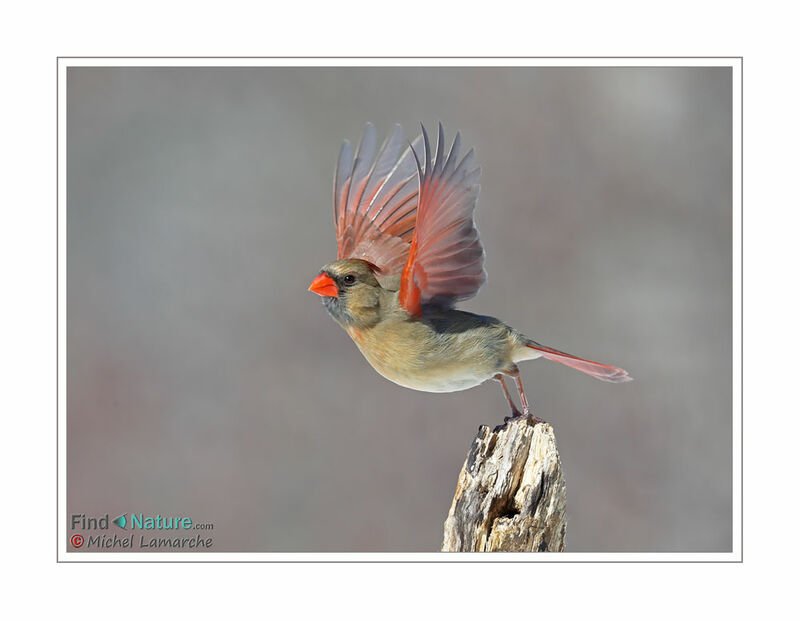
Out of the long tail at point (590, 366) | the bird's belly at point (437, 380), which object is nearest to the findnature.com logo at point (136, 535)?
the bird's belly at point (437, 380)

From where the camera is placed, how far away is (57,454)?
9.10 feet

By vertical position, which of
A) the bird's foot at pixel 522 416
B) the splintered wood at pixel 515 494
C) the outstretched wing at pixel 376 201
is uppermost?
the outstretched wing at pixel 376 201

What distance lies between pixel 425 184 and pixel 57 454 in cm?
166

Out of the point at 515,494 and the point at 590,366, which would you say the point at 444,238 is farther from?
the point at 515,494

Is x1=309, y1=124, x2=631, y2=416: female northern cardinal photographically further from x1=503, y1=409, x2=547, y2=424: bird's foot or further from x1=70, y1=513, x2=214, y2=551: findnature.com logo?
x1=70, y1=513, x2=214, y2=551: findnature.com logo

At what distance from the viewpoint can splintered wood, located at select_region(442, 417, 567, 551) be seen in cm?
216

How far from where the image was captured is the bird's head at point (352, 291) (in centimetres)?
221

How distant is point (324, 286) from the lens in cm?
219

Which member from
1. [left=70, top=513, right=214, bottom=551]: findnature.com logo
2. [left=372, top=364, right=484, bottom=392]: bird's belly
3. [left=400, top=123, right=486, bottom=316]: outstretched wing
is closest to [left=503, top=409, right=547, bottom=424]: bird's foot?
[left=372, top=364, right=484, bottom=392]: bird's belly

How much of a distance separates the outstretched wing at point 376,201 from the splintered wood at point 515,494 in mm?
649

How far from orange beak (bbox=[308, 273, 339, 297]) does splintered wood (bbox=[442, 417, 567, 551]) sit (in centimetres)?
60

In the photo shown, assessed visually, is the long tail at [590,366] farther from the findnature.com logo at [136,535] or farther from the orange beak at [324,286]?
the findnature.com logo at [136,535]
